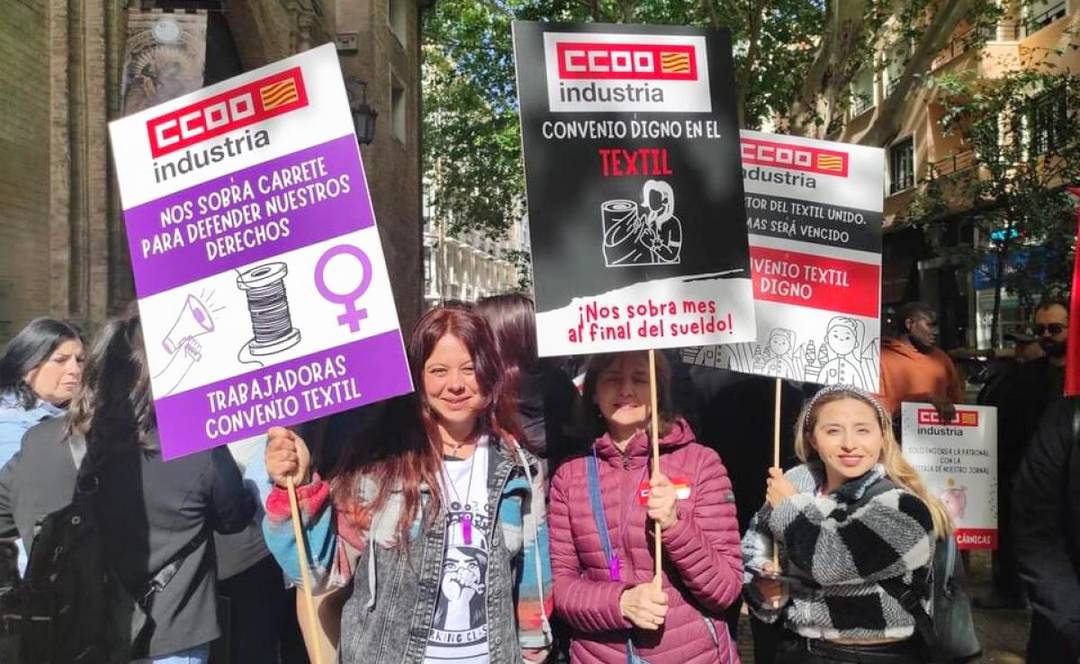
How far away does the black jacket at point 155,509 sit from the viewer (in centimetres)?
295

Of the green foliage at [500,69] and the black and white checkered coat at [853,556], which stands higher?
the green foliage at [500,69]

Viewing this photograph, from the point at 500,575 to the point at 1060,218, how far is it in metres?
12.9

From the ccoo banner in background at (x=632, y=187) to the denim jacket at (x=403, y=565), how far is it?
51cm

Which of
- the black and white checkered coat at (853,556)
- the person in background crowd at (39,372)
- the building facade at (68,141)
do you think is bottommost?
the black and white checkered coat at (853,556)

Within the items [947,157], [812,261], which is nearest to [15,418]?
[812,261]

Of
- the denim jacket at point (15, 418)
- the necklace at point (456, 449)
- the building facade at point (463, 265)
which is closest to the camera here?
the necklace at point (456, 449)

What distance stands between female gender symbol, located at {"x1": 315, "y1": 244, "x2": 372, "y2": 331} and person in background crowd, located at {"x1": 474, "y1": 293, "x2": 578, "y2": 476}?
1026mm

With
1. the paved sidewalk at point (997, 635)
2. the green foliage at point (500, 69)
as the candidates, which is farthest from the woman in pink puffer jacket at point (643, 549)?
the green foliage at point (500, 69)

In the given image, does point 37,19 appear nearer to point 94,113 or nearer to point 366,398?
point 94,113

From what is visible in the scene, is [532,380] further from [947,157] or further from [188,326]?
[947,157]

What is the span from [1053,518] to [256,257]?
101 inches

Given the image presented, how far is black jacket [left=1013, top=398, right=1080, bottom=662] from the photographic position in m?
2.90

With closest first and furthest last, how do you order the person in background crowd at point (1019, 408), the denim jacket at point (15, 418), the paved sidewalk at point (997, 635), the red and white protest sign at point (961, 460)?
1. the denim jacket at point (15, 418)
2. the red and white protest sign at point (961, 460)
3. the paved sidewalk at point (997, 635)
4. the person in background crowd at point (1019, 408)

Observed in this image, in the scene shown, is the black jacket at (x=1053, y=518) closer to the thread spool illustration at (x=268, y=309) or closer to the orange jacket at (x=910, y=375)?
the thread spool illustration at (x=268, y=309)
